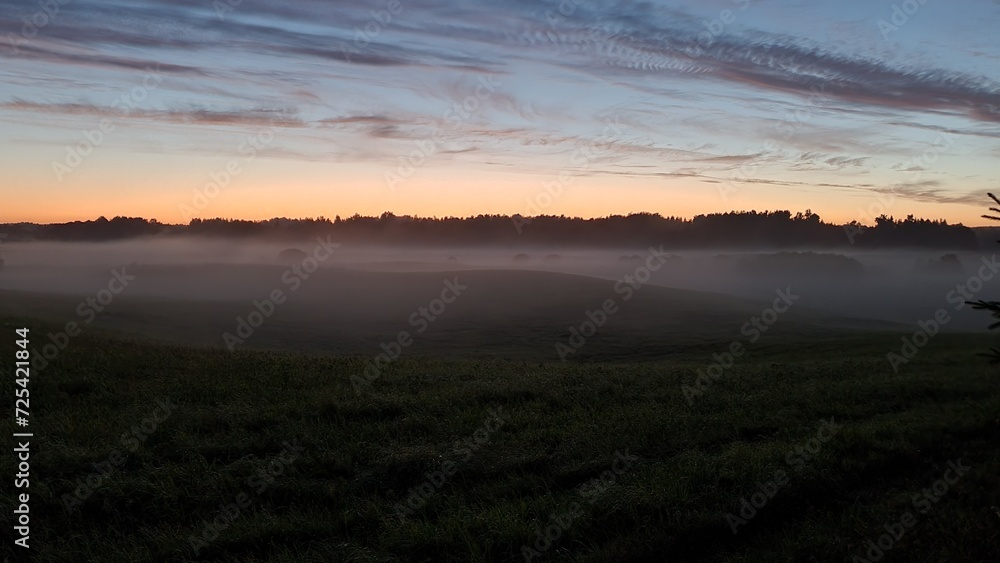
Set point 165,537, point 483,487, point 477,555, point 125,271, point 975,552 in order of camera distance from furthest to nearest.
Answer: point 125,271 < point 483,487 < point 165,537 < point 477,555 < point 975,552

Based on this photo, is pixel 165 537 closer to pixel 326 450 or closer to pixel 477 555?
pixel 326 450

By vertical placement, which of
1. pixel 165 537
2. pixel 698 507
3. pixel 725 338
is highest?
pixel 165 537

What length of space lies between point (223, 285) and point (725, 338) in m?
→ 101

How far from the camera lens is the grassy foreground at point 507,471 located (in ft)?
35.1

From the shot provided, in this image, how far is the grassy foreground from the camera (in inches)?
421

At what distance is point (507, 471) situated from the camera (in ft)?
45.1

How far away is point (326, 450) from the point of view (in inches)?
585

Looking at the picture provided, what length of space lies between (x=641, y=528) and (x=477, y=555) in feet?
9.36

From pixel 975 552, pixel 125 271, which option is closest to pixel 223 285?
pixel 125 271

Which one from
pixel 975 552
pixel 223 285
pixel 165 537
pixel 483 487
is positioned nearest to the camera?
pixel 975 552

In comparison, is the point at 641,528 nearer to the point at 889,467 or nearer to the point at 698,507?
the point at 698,507

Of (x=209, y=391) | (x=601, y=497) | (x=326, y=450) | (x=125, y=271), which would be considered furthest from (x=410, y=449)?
(x=125, y=271)

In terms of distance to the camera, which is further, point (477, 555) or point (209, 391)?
point (209, 391)

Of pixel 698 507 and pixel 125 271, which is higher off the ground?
pixel 698 507
